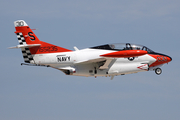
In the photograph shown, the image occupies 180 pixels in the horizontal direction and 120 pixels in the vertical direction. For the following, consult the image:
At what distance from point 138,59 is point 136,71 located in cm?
125

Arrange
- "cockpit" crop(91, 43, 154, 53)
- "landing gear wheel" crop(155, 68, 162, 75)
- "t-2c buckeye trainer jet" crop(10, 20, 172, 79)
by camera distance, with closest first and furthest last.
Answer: "t-2c buckeye trainer jet" crop(10, 20, 172, 79) → "cockpit" crop(91, 43, 154, 53) → "landing gear wheel" crop(155, 68, 162, 75)

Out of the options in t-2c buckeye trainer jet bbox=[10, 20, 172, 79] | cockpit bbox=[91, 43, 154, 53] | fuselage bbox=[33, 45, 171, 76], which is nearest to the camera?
t-2c buckeye trainer jet bbox=[10, 20, 172, 79]

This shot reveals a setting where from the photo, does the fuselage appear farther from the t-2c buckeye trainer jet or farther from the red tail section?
the red tail section

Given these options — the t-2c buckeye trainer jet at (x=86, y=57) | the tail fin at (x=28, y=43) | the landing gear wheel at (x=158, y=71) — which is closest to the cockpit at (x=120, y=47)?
the t-2c buckeye trainer jet at (x=86, y=57)

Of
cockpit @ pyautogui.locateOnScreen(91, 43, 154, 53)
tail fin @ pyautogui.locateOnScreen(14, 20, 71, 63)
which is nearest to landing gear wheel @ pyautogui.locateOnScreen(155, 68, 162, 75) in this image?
cockpit @ pyautogui.locateOnScreen(91, 43, 154, 53)

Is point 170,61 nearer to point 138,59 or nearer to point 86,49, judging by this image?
point 138,59

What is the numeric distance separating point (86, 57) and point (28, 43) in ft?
19.0

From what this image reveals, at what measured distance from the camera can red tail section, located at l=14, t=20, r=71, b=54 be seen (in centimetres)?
3947

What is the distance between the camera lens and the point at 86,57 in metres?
40.1

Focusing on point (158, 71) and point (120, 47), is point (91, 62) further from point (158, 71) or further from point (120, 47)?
point (158, 71)

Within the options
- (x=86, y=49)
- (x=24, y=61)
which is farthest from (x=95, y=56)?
(x=24, y=61)

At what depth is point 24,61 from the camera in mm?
39500

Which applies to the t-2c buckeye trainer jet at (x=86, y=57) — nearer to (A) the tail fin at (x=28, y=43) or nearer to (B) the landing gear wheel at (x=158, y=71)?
(A) the tail fin at (x=28, y=43)

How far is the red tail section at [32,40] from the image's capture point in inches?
1554
